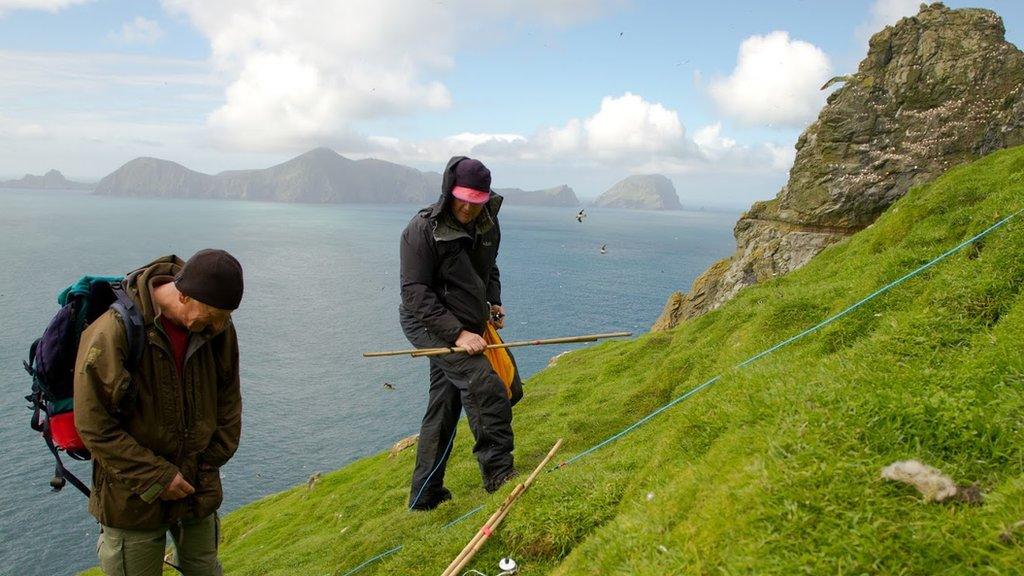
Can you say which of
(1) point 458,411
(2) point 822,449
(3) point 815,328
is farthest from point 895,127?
(2) point 822,449

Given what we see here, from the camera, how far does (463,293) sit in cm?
896

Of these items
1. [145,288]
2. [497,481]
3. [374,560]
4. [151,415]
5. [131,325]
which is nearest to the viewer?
[131,325]

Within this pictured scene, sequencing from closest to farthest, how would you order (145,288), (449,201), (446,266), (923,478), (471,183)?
(923,478) → (145,288) → (471,183) → (449,201) → (446,266)

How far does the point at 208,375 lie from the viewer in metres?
6.73

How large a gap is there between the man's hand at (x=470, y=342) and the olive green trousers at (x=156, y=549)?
144 inches

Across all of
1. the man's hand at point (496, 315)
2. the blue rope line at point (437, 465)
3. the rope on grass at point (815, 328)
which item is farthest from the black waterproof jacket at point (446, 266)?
the rope on grass at point (815, 328)

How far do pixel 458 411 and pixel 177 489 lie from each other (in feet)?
14.7

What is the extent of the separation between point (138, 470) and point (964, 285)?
9582 mm

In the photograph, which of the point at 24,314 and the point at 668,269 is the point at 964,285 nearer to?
the point at 24,314

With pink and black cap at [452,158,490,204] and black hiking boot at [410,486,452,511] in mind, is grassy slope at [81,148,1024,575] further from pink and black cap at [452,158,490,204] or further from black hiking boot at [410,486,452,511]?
pink and black cap at [452,158,490,204]

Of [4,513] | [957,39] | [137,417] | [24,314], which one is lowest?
[4,513]

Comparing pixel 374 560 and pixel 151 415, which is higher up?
pixel 151 415

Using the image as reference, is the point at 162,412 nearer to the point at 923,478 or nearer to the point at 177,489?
the point at 177,489

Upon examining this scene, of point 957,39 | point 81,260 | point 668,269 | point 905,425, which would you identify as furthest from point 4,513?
point 668,269
